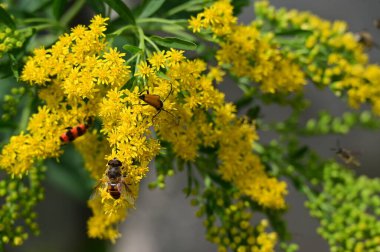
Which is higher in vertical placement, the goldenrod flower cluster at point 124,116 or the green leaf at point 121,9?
the green leaf at point 121,9

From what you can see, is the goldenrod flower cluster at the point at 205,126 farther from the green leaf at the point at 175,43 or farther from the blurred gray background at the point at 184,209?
the blurred gray background at the point at 184,209

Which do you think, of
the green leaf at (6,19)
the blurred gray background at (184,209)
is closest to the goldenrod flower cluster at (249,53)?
the green leaf at (6,19)

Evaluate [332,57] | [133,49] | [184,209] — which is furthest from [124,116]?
[184,209]

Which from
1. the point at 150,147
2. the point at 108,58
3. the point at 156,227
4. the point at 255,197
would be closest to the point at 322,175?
the point at 255,197

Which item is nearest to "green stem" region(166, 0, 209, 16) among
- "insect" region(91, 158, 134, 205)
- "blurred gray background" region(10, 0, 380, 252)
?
"insect" region(91, 158, 134, 205)

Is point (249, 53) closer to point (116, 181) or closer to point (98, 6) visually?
point (98, 6)

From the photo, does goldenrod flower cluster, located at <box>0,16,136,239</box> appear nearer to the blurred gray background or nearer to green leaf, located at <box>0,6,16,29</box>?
green leaf, located at <box>0,6,16,29</box>

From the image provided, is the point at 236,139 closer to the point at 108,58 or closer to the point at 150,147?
the point at 150,147
